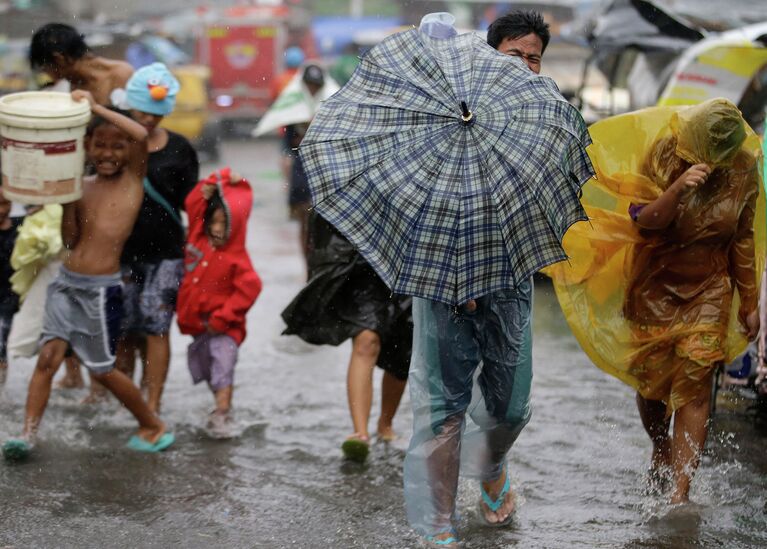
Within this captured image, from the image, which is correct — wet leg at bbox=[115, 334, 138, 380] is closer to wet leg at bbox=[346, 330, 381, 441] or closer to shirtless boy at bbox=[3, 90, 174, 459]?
shirtless boy at bbox=[3, 90, 174, 459]

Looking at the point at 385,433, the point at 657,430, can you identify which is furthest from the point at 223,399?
the point at 657,430

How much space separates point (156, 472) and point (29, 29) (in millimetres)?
25148

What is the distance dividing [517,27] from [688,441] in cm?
182

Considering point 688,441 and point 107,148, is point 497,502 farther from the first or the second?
point 107,148

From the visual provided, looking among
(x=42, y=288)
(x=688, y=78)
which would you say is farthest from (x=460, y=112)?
(x=688, y=78)

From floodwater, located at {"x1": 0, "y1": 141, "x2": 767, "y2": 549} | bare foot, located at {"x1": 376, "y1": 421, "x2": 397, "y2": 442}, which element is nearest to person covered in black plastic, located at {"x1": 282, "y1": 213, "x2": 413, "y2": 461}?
bare foot, located at {"x1": 376, "y1": 421, "x2": 397, "y2": 442}

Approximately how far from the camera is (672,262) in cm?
496

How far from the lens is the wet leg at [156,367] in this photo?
6285 millimetres

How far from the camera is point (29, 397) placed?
18.7ft

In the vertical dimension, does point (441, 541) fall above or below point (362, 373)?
below

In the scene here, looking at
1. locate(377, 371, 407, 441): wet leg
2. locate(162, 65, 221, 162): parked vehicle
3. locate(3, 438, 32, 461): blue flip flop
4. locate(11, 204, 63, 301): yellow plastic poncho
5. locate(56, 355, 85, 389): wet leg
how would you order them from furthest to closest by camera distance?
locate(162, 65, 221, 162): parked vehicle
locate(56, 355, 85, 389): wet leg
locate(11, 204, 63, 301): yellow plastic poncho
locate(377, 371, 407, 441): wet leg
locate(3, 438, 32, 461): blue flip flop

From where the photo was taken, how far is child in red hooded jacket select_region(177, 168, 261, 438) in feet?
20.1

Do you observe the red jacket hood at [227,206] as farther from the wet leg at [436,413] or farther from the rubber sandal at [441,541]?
the rubber sandal at [441,541]

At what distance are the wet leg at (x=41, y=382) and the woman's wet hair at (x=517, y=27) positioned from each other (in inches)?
101
